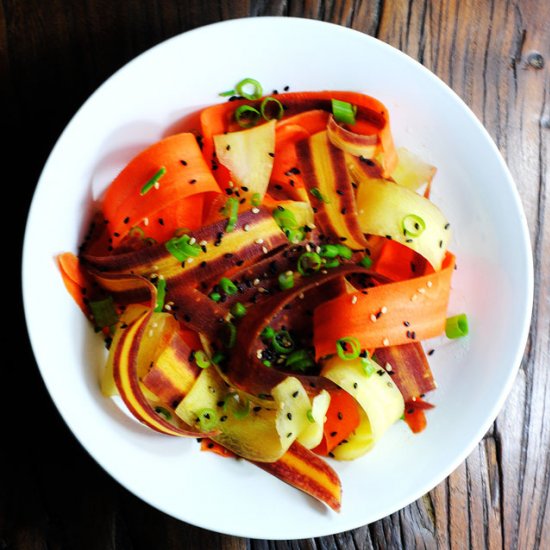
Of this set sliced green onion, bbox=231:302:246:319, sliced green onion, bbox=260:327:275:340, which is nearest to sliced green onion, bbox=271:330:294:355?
sliced green onion, bbox=260:327:275:340

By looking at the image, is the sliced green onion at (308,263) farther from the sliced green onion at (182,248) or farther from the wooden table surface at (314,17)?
the wooden table surface at (314,17)

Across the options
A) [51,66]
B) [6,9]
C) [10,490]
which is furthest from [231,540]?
[6,9]

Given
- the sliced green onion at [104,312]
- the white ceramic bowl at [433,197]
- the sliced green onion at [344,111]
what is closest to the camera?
the white ceramic bowl at [433,197]

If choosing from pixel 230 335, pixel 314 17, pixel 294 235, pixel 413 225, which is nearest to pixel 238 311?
pixel 230 335

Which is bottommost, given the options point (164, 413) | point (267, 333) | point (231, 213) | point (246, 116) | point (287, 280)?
point (164, 413)

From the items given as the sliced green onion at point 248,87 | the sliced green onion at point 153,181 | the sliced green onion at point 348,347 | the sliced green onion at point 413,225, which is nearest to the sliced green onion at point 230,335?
the sliced green onion at point 348,347

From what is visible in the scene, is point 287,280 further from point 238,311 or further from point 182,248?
point 182,248

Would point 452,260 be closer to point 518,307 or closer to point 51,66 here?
point 518,307
